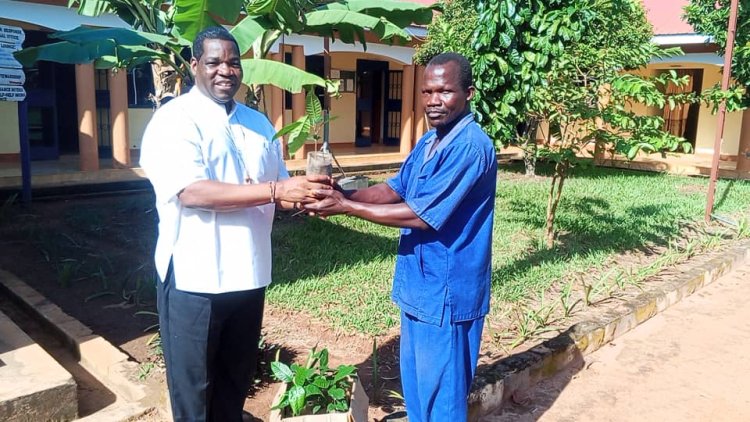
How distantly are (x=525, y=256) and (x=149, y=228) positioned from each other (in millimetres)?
4208

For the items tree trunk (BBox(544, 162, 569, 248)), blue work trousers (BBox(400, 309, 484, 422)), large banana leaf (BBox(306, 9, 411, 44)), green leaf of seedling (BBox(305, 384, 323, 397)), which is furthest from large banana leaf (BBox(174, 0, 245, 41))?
tree trunk (BBox(544, 162, 569, 248))

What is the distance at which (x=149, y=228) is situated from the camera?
289 inches

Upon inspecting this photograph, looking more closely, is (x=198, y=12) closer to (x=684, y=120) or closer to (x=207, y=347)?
(x=207, y=347)

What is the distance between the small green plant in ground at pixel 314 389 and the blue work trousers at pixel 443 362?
0.35m

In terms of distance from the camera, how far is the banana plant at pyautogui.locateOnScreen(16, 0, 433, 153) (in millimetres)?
4699

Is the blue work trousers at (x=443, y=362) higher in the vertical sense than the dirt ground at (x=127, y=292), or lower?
higher

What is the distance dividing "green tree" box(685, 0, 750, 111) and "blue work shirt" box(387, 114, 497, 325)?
957 centimetres

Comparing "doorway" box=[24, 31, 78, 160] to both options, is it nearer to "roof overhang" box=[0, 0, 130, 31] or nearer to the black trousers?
"roof overhang" box=[0, 0, 130, 31]

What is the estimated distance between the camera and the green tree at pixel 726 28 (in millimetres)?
10773

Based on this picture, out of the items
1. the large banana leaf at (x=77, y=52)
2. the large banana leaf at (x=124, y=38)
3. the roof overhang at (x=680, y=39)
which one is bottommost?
the large banana leaf at (x=77, y=52)

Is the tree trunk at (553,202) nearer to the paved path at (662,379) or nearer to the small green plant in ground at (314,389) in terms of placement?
the paved path at (662,379)

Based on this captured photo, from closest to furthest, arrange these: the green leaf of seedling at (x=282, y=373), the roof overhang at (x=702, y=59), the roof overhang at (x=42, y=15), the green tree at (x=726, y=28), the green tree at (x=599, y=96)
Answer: the green leaf of seedling at (x=282, y=373) < the green tree at (x=599, y=96) < the roof overhang at (x=42, y=15) < the green tree at (x=726, y=28) < the roof overhang at (x=702, y=59)

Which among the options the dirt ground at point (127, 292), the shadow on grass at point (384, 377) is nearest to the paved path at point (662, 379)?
the dirt ground at point (127, 292)

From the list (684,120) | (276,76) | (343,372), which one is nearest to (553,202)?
(276,76)
